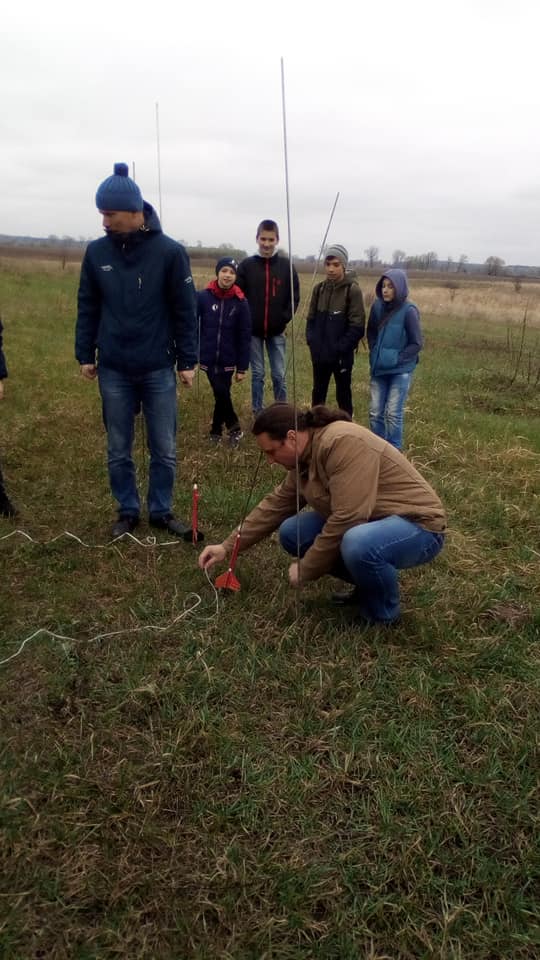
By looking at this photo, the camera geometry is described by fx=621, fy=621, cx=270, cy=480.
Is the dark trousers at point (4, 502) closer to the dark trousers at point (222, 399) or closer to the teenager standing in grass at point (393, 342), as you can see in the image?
the dark trousers at point (222, 399)

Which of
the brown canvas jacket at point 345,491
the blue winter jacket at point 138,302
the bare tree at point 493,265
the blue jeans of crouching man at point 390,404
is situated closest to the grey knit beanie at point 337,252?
the blue jeans of crouching man at point 390,404

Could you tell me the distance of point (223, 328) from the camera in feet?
18.5

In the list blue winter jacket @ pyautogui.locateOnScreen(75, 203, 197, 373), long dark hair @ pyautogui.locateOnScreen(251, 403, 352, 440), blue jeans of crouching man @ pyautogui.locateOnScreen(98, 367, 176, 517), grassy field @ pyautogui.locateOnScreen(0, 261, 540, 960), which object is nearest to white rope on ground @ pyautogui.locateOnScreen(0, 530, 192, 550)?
grassy field @ pyautogui.locateOnScreen(0, 261, 540, 960)

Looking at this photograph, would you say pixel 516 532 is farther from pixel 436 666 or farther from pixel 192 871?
pixel 192 871

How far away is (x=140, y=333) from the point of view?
3678 millimetres

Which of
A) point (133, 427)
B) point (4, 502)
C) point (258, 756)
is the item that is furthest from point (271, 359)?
point (258, 756)

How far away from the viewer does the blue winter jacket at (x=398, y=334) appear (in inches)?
213

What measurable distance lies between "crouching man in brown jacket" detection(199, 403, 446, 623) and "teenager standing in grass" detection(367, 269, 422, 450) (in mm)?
2665

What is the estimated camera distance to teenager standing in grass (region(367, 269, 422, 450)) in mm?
5398

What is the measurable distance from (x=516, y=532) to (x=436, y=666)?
192 cm

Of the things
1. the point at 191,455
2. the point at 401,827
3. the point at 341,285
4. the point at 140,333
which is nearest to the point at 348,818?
the point at 401,827

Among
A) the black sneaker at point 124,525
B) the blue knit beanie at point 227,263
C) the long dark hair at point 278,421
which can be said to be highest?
the blue knit beanie at point 227,263

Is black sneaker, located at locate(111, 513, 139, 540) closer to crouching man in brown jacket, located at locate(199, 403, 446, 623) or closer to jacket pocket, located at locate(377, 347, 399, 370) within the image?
crouching man in brown jacket, located at locate(199, 403, 446, 623)

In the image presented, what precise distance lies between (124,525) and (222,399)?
216 cm
